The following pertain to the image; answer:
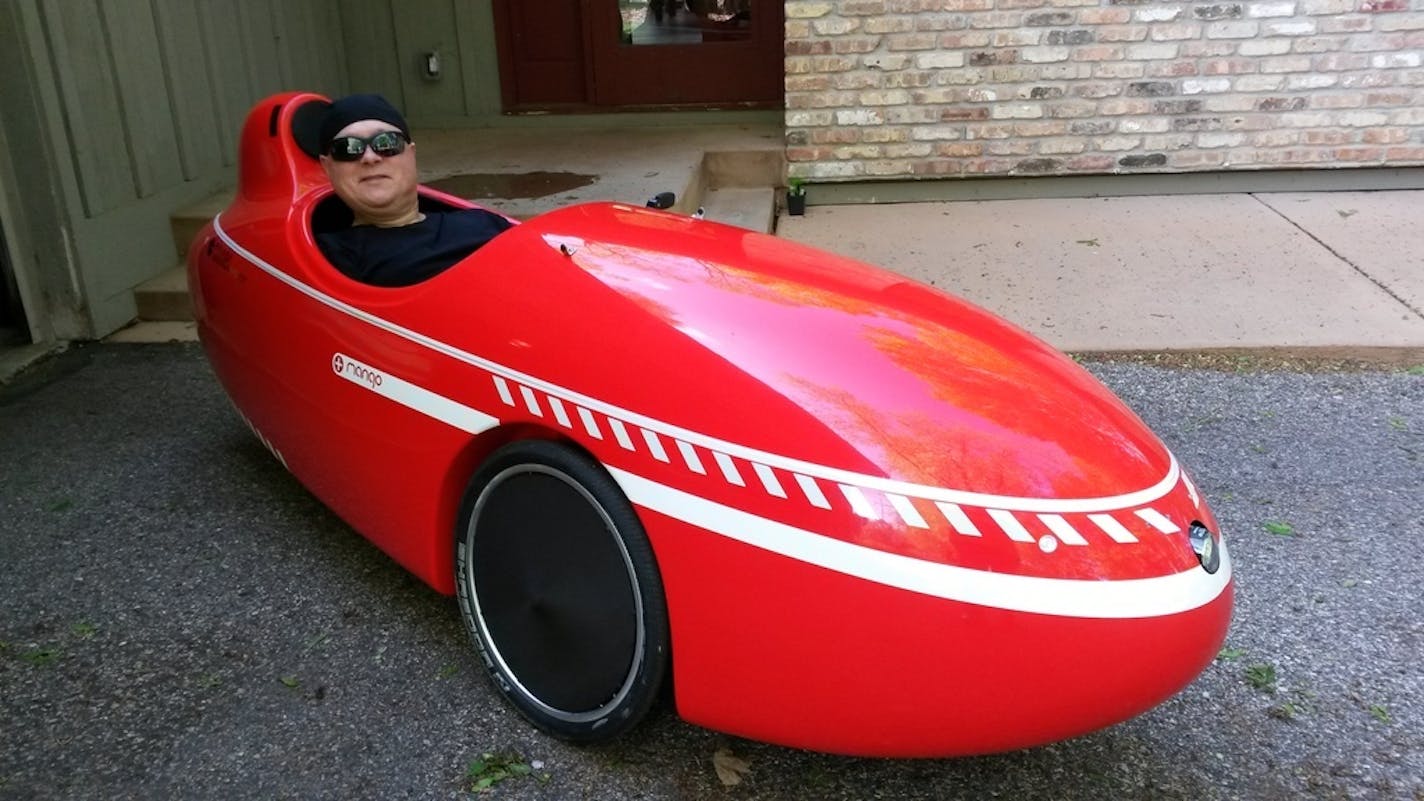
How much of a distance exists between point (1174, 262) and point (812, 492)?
12.9ft

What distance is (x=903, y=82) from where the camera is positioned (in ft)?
19.0

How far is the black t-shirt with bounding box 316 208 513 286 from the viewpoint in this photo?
8.39 feet

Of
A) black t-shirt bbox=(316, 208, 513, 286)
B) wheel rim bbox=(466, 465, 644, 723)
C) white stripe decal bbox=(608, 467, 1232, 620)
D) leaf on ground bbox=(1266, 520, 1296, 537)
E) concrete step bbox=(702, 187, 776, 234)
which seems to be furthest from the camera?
concrete step bbox=(702, 187, 776, 234)

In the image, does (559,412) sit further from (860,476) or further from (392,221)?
(392,221)

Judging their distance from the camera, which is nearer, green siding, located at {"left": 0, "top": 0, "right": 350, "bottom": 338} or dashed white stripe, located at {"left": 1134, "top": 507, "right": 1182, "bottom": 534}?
dashed white stripe, located at {"left": 1134, "top": 507, "right": 1182, "bottom": 534}

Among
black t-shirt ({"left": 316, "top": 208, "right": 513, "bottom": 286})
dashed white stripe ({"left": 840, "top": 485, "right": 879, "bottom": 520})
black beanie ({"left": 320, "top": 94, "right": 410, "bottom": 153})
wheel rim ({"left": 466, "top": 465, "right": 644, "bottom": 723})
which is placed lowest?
wheel rim ({"left": 466, "top": 465, "right": 644, "bottom": 723})

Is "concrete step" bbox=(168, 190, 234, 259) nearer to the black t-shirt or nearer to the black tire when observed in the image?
the black t-shirt

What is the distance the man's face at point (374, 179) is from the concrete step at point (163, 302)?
2.32 meters

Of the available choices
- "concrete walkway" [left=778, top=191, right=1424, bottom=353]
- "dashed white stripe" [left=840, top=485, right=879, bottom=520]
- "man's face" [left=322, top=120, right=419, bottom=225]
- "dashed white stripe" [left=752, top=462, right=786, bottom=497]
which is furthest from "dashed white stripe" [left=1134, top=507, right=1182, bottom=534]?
"concrete walkway" [left=778, top=191, right=1424, bottom=353]

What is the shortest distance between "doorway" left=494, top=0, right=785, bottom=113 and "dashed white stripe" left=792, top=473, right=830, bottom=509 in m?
5.64

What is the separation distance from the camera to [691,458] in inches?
66.7

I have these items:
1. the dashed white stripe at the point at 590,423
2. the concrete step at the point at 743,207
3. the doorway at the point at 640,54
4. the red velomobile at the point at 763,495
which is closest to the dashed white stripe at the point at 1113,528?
the red velomobile at the point at 763,495

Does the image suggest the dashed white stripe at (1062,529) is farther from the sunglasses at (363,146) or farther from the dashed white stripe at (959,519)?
the sunglasses at (363,146)

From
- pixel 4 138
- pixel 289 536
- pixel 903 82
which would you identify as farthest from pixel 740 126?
pixel 289 536
